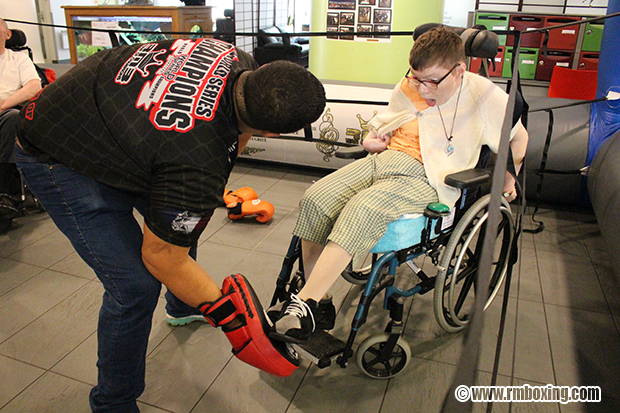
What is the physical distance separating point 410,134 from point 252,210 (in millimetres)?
1125

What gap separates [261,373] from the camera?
159 cm

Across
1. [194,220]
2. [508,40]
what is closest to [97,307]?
[194,220]

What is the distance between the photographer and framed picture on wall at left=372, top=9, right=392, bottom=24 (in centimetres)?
362

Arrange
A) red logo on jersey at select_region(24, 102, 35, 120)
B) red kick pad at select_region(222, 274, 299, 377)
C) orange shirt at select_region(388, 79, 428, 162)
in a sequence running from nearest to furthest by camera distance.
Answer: red logo on jersey at select_region(24, 102, 35, 120), red kick pad at select_region(222, 274, 299, 377), orange shirt at select_region(388, 79, 428, 162)

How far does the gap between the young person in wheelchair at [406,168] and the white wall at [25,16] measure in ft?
18.8

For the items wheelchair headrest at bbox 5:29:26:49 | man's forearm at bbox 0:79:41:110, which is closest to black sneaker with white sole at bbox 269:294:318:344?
man's forearm at bbox 0:79:41:110

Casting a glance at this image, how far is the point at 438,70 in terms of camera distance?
1569 millimetres

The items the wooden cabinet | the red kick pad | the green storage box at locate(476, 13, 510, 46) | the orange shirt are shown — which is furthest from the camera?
the green storage box at locate(476, 13, 510, 46)

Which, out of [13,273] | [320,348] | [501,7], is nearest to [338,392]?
[320,348]

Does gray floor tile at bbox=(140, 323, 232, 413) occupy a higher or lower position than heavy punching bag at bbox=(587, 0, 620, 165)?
lower

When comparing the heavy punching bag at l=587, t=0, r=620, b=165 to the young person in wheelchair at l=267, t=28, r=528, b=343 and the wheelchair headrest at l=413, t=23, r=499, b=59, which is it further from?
the wheelchair headrest at l=413, t=23, r=499, b=59

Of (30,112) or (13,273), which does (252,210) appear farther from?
(30,112)

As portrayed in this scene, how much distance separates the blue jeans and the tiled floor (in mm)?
305

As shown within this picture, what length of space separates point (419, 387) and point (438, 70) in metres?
1.05
